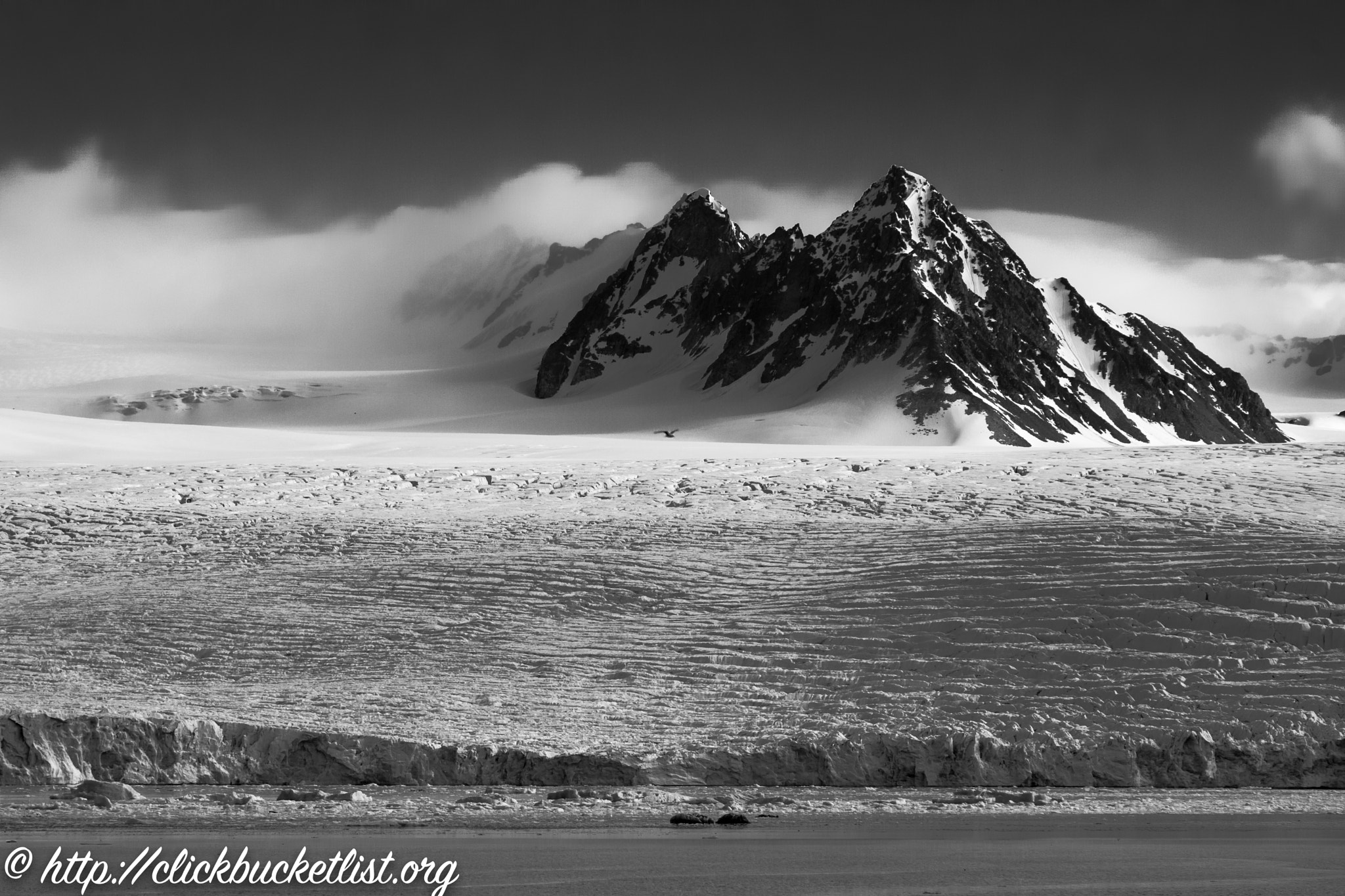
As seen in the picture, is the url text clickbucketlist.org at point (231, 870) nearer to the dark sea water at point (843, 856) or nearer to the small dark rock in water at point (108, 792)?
the dark sea water at point (843, 856)

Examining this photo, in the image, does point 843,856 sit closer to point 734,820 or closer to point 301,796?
point 734,820

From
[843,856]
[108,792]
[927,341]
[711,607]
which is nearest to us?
[843,856]

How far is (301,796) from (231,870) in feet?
13.5

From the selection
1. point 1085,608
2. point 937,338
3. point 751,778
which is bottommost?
point 751,778

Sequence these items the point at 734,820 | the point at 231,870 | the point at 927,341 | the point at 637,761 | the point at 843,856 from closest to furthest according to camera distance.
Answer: the point at 231,870 → the point at 843,856 → the point at 734,820 → the point at 637,761 → the point at 927,341

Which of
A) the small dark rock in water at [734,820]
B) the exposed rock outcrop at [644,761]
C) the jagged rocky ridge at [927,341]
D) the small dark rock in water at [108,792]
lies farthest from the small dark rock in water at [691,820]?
the jagged rocky ridge at [927,341]

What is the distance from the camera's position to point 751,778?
1563 centimetres

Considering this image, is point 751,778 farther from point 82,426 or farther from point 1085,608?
point 82,426

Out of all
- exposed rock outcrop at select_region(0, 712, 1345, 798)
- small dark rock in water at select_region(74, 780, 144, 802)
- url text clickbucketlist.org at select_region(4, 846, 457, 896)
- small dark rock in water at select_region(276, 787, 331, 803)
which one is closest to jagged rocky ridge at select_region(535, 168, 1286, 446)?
exposed rock outcrop at select_region(0, 712, 1345, 798)

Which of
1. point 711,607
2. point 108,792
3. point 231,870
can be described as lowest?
point 108,792

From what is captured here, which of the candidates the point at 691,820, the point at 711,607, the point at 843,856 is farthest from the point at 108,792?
the point at 711,607

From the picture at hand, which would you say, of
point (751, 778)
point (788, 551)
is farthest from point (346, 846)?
point (788, 551)

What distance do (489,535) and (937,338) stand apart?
5206 inches

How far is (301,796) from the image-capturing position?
46.0ft
